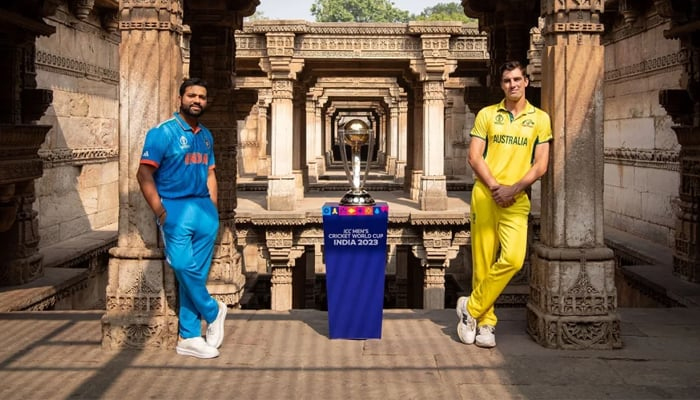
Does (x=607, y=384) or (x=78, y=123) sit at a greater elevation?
(x=78, y=123)

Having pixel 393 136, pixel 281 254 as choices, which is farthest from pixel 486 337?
pixel 393 136

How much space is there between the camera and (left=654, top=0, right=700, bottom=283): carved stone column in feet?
24.3

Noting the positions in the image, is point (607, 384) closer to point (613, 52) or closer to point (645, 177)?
point (645, 177)

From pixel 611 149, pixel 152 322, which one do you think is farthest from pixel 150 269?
pixel 611 149

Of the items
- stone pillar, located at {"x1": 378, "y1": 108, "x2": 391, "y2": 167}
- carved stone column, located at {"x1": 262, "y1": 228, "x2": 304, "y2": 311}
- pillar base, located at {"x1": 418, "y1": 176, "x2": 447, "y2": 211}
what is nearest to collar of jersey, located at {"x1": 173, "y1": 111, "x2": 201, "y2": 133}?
carved stone column, located at {"x1": 262, "y1": 228, "x2": 304, "y2": 311}

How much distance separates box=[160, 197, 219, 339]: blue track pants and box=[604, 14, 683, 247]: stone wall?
8580mm

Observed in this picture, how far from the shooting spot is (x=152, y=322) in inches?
174

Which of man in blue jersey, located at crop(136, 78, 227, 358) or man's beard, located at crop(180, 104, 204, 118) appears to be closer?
man in blue jersey, located at crop(136, 78, 227, 358)

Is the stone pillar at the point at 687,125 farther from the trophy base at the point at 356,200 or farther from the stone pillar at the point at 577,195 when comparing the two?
the trophy base at the point at 356,200

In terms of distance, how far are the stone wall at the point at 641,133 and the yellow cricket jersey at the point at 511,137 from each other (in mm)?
7064

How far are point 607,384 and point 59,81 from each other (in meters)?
9.86

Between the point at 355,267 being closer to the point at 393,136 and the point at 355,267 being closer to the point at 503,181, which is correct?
the point at 503,181

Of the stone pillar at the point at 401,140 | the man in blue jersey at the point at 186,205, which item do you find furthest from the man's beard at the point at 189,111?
the stone pillar at the point at 401,140

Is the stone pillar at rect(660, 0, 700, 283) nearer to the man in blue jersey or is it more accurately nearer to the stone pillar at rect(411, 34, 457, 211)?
the man in blue jersey
